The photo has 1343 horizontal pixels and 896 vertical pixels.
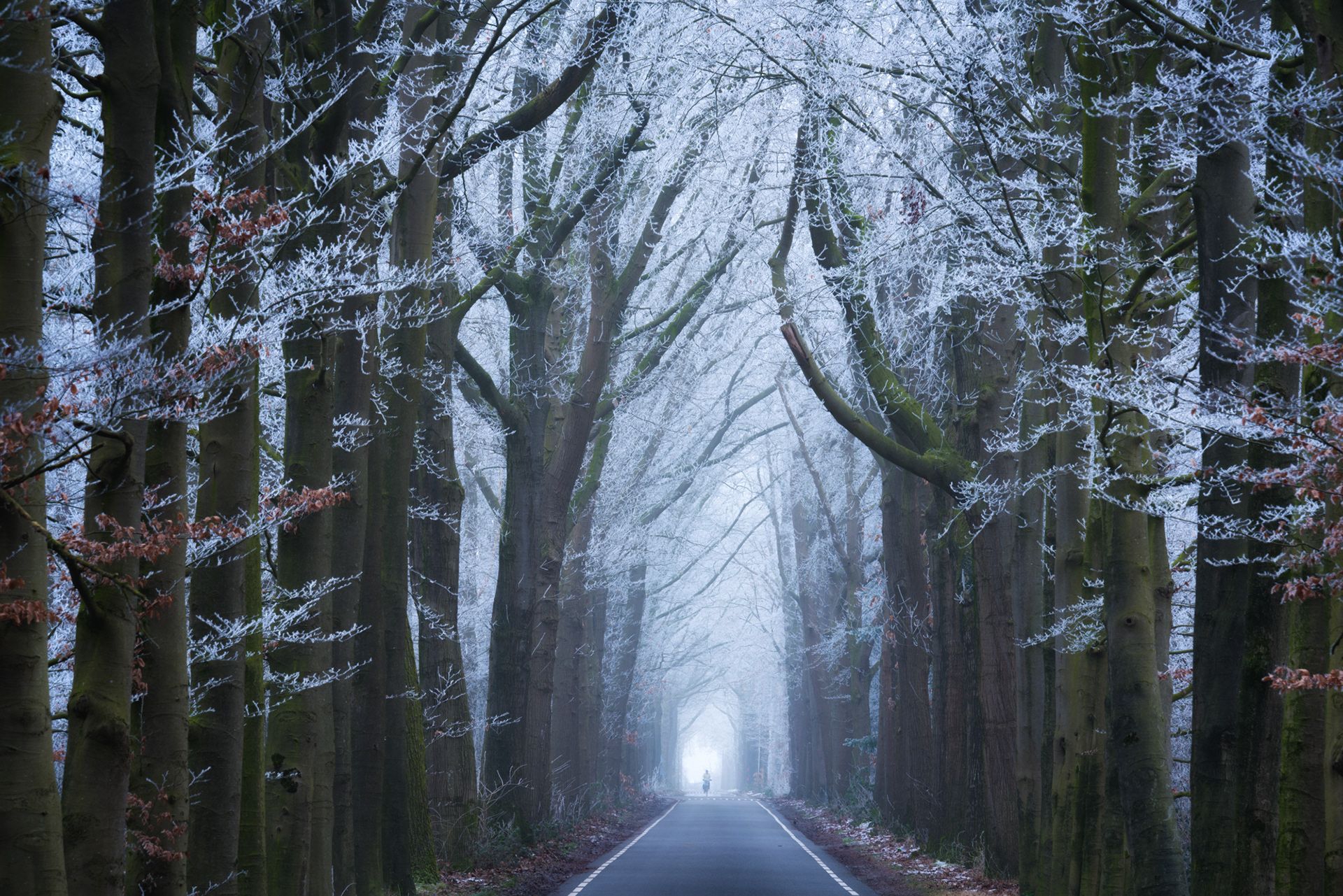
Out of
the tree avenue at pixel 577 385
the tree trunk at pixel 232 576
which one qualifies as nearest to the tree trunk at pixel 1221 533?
the tree avenue at pixel 577 385

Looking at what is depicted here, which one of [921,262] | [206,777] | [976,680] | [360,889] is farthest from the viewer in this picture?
[976,680]

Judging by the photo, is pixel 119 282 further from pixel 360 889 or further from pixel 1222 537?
pixel 360 889

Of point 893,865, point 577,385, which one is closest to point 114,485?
point 577,385

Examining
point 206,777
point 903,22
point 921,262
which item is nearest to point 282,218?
point 206,777

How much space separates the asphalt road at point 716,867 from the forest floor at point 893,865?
0.38m

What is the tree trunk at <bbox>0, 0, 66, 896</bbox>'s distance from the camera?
5.38 meters

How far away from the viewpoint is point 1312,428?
655 centimetres

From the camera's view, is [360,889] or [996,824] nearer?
[360,889]

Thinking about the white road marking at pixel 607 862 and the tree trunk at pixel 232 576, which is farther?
the white road marking at pixel 607 862

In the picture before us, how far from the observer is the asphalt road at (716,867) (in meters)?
16.7

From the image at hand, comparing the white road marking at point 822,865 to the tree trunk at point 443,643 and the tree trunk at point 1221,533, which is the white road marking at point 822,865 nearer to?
the tree trunk at point 443,643

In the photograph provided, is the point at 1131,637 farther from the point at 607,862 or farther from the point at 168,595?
the point at 607,862

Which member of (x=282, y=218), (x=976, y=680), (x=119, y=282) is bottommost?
(x=976, y=680)

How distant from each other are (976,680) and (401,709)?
844cm
